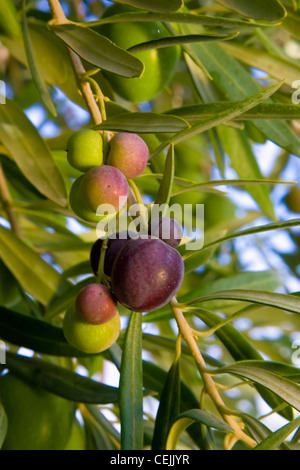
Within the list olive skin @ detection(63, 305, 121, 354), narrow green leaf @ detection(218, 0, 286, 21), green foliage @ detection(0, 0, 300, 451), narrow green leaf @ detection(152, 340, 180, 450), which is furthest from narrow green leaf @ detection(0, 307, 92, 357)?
narrow green leaf @ detection(218, 0, 286, 21)

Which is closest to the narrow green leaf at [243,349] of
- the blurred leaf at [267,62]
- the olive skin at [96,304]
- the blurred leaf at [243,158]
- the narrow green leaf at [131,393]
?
the narrow green leaf at [131,393]

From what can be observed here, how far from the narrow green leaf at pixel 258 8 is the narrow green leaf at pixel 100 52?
0.21 meters

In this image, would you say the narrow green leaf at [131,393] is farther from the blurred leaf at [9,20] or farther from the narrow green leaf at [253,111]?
the blurred leaf at [9,20]

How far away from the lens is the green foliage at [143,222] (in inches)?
33.6

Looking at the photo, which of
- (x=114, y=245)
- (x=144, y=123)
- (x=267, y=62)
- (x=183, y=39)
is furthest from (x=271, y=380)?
(x=267, y=62)

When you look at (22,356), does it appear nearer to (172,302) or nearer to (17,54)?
(172,302)

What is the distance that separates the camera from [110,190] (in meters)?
0.76

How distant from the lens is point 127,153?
807 mm

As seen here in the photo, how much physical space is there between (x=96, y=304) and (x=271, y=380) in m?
A: 0.29

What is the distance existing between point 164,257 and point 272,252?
1.96m

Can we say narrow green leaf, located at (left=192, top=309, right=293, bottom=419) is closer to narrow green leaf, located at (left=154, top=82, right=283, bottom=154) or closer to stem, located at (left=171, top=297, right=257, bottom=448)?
stem, located at (left=171, top=297, right=257, bottom=448)

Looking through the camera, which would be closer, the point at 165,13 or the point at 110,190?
the point at 110,190
